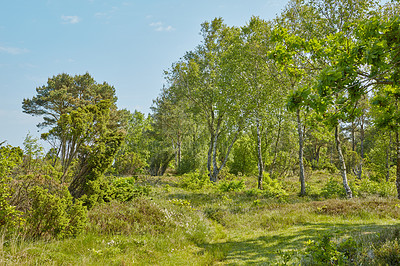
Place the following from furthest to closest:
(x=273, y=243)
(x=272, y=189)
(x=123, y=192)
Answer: (x=272, y=189) < (x=123, y=192) < (x=273, y=243)

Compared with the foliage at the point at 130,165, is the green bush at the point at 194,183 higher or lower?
lower

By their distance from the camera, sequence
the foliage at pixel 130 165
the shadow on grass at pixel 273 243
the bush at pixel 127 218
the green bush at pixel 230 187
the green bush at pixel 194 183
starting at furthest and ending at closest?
the foliage at pixel 130 165 → the green bush at pixel 194 183 → the green bush at pixel 230 187 → the bush at pixel 127 218 → the shadow on grass at pixel 273 243

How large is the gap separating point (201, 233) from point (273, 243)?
2455 millimetres

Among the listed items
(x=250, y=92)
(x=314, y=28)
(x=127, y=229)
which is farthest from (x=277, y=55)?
(x=250, y=92)

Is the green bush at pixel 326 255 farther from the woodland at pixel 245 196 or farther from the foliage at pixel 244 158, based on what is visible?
the foliage at pixel 244 158

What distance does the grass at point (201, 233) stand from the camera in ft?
17.4

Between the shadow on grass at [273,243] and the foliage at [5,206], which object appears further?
the shadow on grass at [273,243]

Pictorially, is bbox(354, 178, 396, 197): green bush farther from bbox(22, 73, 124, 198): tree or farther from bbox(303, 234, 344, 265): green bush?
bbox(22, 73, 124, 198): tree

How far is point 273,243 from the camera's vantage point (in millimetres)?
7070

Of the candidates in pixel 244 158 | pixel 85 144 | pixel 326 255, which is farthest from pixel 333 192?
pixel 244 158

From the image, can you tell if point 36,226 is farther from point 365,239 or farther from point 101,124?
point 365,239

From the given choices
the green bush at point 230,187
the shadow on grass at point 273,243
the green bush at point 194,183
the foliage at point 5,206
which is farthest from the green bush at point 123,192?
the green bush at point 230,187

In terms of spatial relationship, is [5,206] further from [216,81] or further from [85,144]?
[216,81]

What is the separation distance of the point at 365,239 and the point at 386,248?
1.15m
